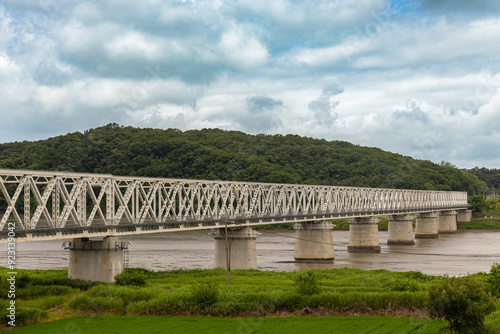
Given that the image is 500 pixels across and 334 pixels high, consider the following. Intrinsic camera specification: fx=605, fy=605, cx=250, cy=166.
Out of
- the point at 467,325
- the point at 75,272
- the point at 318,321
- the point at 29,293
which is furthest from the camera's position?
the point at 75,272

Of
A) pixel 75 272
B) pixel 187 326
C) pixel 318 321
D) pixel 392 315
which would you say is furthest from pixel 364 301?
pixel 75 272

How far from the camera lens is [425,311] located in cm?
3891

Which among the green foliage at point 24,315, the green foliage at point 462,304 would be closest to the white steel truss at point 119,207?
the green foliage at point 24,315

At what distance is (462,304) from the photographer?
3369 cm

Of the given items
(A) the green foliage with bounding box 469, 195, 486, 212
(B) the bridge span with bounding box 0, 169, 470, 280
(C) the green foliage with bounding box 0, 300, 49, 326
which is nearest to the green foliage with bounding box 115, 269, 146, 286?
(B) the bridge span with bounding box 0, 169, 470, 280

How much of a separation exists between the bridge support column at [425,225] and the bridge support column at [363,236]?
40321 millimetres

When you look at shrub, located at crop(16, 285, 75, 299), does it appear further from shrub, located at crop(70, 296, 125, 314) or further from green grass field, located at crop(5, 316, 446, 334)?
green grass field, located at crop(5, 316, 446, 334)

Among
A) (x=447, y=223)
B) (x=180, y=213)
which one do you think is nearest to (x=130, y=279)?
(x=180, y=213)

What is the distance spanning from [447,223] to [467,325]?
13314cm

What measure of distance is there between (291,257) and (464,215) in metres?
107

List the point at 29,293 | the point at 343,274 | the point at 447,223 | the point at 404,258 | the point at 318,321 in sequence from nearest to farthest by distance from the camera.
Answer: the point at 318,321, the point at 29,293, the point at 343,274, the point at 404,258, the point at 447,223

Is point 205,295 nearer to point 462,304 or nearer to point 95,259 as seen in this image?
point 95,259

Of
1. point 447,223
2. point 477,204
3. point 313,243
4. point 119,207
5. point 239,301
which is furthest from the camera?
point 477,204

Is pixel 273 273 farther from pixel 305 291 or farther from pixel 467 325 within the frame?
pixel 467 325
